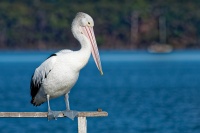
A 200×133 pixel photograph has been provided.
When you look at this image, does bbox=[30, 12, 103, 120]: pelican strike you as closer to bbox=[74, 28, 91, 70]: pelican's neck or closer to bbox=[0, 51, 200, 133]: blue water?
bbox=[74, 28, 91, 70]: pelican's neck

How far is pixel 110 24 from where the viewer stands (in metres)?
116

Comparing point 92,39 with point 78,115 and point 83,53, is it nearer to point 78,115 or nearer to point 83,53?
point 83,53

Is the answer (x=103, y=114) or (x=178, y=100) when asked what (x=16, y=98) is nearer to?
(x=178, y=100)

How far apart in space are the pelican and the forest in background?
330 feet

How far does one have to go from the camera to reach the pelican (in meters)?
13.4

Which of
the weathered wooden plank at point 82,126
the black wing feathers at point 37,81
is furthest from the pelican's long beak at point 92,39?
the weathered wooden plank at point 82,126

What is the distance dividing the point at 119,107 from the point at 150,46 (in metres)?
85.0

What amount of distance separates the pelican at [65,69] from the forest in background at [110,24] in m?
100

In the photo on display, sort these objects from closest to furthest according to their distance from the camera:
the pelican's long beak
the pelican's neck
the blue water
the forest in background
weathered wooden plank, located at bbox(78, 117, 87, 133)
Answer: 1. weathered wooden plank, located at bbox(78, 117, 87, 133)
2. the pelican's neck
3. the pelican's long beak
4. the blue water
5. the forest in background

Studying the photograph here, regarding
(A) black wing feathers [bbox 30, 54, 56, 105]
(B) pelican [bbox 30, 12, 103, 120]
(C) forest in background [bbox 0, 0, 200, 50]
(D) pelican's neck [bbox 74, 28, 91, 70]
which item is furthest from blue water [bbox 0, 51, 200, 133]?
(C) forest in background [bbox 0, 0, 200, 50]

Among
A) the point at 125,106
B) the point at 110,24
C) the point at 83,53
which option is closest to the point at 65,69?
the point at 83,53

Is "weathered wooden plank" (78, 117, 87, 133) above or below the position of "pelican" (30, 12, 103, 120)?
below

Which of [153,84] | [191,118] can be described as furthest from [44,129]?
[153,84]

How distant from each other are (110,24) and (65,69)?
103 meters
